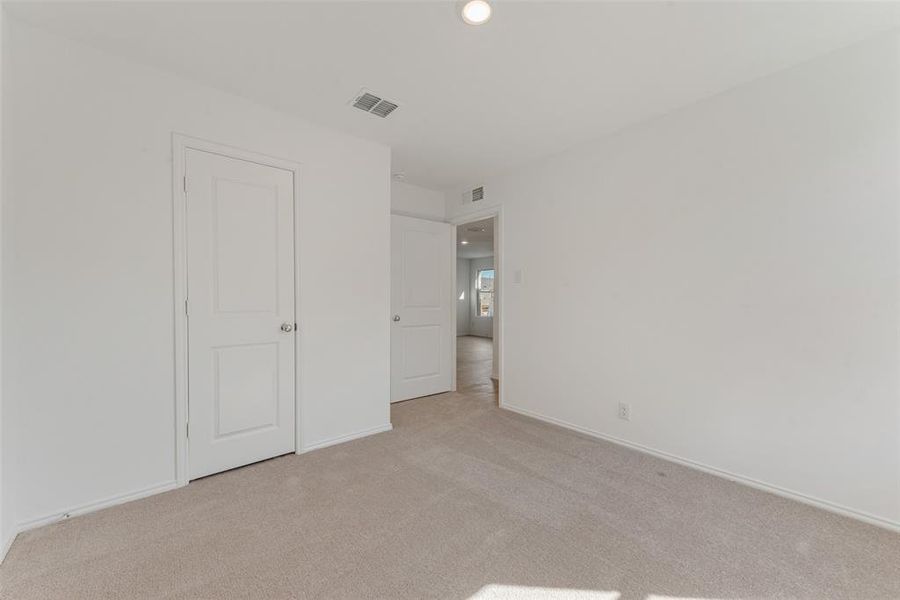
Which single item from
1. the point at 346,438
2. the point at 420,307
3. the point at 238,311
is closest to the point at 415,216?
the point at 420,307

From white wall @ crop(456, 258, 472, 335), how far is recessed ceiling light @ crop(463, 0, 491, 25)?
29.3 feet

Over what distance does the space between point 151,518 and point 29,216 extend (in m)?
1.61

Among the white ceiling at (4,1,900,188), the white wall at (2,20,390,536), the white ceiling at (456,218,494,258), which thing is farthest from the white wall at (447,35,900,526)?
→ the white wall at (2,20,390,536)

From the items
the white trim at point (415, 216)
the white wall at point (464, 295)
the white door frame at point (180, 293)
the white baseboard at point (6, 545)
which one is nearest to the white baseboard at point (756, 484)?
the white trim at point (415, 216)

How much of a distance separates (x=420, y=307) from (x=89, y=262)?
278 cm

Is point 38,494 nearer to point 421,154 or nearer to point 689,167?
point 421,154

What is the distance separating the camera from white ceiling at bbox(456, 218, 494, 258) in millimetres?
6334

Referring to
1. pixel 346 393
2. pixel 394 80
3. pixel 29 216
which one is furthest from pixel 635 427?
pixel 29 216

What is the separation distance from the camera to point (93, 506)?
76.2 inches

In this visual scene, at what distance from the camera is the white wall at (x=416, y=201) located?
4117 mm

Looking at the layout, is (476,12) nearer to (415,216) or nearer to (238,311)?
(238,311)

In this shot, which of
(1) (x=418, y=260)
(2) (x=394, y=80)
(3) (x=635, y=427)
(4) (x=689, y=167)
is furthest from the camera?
(1) (x=418, y=260)

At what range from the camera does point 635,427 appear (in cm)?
277

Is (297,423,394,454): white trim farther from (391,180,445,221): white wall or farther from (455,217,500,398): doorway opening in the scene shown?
(455,217,500,398): doorway opening
